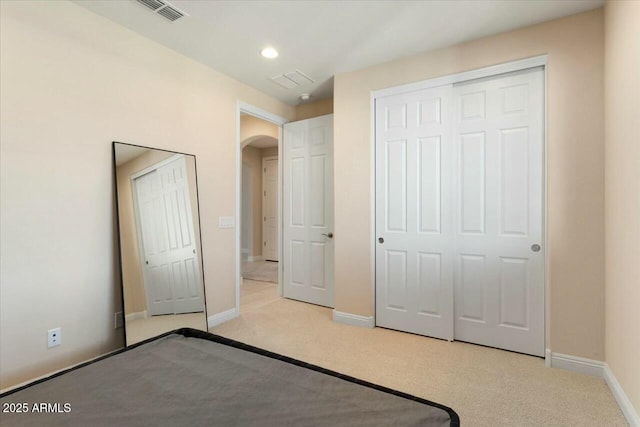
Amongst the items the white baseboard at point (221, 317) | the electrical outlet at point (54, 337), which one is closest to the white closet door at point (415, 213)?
the white baseboard at point (221, 317)

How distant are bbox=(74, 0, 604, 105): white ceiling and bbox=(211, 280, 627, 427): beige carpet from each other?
102 inches

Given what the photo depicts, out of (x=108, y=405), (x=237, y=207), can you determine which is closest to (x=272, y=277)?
(x=237, y=207)

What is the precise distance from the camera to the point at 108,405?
3.38 feet

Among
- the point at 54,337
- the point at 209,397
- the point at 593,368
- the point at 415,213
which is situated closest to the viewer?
the point at 209,397

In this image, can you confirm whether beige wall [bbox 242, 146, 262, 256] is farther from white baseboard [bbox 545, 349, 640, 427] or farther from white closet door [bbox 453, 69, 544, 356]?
white baseboard [bbox 545, 349, 640, 427]

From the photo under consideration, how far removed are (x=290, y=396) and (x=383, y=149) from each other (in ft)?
8.36

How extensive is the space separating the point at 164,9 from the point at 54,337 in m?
2.39

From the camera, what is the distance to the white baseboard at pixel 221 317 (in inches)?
126

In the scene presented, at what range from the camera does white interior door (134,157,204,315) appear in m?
2.68

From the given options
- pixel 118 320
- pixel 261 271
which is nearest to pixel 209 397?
pixel 118 320

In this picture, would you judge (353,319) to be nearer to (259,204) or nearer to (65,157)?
(65,157)

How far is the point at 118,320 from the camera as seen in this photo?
98.1 inches

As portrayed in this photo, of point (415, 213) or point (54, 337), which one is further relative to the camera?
point (415, 213)

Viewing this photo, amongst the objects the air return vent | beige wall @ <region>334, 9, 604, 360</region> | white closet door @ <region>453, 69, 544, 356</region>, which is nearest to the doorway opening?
the air return vent
